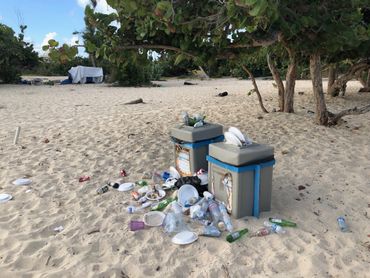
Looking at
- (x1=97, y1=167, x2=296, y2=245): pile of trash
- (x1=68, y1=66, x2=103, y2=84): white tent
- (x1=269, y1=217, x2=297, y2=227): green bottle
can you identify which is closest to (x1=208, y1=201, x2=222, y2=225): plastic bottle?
(x1=97, y1=167, x2=296, y2=245): pile of trash

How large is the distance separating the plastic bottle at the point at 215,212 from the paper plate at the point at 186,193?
0.21 meters

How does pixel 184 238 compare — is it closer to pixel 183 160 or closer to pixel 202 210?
pixel 202 210

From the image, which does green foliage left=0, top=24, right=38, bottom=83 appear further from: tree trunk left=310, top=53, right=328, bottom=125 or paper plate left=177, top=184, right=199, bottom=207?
paper plate left=177, top=184, right=199, bottom=207

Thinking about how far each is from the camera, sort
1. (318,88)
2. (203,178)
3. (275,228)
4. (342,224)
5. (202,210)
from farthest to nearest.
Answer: (318,88), (203,178), (202,210), (342,224), (275,228)

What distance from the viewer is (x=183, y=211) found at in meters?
3.41

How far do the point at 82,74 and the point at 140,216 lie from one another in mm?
23198

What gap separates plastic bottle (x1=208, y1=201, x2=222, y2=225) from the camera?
3260mm

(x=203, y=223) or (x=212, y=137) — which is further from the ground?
(x=212, y=137)

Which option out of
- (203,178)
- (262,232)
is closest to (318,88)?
(203,178)

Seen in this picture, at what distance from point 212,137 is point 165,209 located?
0.99 m

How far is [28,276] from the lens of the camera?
8.27 feet

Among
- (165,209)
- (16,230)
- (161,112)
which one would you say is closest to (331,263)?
(165,209)

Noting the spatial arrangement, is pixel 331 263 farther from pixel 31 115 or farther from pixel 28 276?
pixel 31 115

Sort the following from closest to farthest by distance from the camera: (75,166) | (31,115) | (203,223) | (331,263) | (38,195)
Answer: (331,263) → (203,223) → (38,195) → (75,166) → (31,115)
